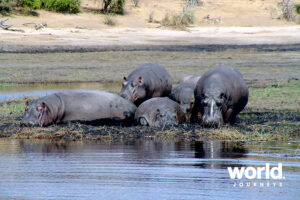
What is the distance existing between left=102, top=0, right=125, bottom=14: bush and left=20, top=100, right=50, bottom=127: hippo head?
25.5 m

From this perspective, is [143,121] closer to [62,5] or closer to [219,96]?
[219,96]

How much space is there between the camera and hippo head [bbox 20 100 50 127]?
1055 cm

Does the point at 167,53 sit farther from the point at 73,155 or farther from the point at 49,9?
the point at 73,155

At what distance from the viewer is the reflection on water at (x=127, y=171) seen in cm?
616

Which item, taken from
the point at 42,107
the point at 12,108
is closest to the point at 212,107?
the point at 42,107

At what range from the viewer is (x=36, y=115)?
1059 centimetres

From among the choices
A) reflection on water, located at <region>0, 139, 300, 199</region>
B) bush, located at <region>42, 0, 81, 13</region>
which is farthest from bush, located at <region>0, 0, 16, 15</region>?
reflection on water, located at <region>0, 139, 300, 199</region>

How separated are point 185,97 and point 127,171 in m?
4.82

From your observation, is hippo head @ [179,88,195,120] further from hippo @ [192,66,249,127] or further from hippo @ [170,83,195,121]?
hippo @ [192,66,249,127]

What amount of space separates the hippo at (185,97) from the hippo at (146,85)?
55 centimetres

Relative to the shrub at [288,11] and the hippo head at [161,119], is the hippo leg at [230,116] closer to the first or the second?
the hippo head at [161,119]

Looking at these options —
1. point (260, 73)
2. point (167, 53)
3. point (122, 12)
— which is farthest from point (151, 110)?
point (122, 12)

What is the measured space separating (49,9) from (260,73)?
17036 mm

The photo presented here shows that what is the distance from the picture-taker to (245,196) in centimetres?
597
